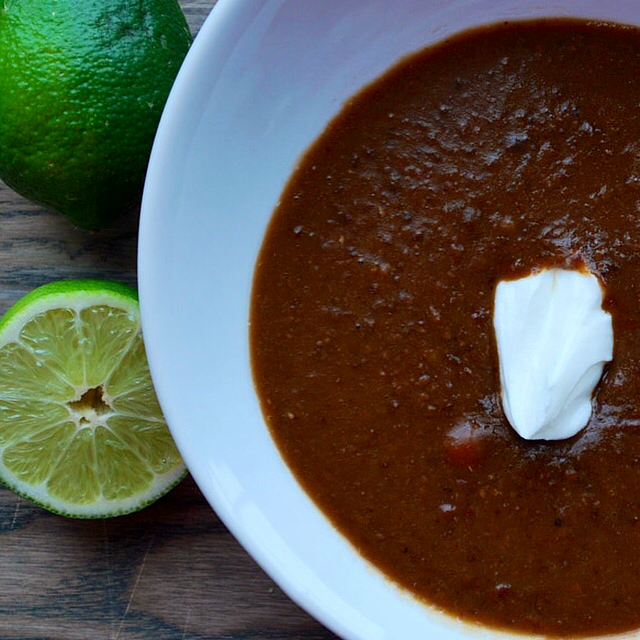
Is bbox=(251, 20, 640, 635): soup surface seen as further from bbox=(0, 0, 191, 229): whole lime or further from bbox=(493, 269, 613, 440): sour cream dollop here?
bbox=(0, 0, 191, 229): whole lime

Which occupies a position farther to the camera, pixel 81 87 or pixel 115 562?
pixel 115 562

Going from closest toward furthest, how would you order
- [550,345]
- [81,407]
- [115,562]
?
[550,345] → [81,407] → [115,562]

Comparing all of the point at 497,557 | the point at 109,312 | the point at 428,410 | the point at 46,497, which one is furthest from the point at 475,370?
the point at 46,497

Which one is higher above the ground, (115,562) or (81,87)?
(81,87)

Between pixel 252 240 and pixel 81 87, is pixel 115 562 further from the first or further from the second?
pixel 81 87

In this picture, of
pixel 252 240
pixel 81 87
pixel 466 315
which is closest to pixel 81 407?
pixel 252 240

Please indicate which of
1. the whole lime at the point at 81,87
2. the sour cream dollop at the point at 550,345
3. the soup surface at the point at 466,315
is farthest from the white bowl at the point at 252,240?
the sour cream dollop at the point at 550,345
